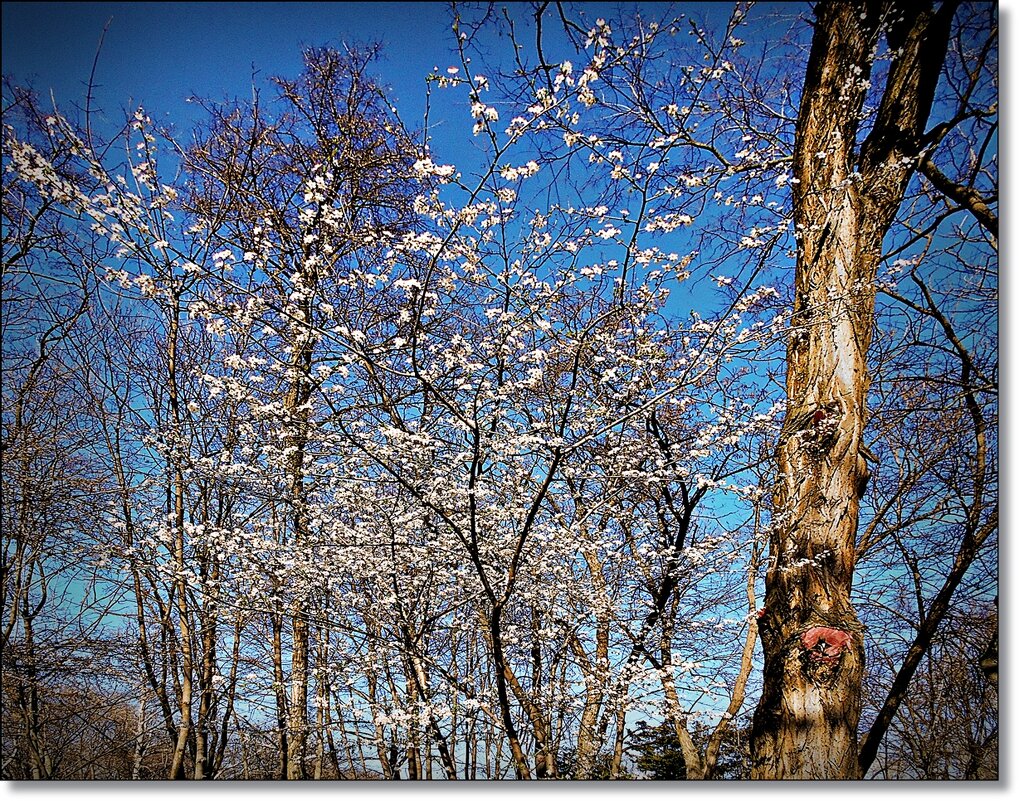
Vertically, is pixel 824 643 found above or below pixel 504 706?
above

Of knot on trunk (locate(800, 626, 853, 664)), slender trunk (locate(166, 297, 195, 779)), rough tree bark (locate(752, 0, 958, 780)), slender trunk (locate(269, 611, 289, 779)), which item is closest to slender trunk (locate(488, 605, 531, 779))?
rough tree bark (locate(752, 0, 958, 780))

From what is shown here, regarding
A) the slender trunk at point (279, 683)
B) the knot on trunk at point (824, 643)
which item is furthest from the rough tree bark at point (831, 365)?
the slender trunk at point (279, 683)

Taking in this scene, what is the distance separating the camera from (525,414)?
2.28 metres

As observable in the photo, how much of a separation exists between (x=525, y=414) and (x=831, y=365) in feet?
3.35

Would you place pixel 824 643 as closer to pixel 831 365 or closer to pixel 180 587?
pixel 831 365

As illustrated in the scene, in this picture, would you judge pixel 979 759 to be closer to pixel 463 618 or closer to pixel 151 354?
pixel 463 618

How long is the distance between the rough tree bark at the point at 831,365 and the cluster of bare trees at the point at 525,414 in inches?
0.4

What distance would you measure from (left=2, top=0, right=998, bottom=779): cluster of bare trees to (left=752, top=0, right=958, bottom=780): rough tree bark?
11mm

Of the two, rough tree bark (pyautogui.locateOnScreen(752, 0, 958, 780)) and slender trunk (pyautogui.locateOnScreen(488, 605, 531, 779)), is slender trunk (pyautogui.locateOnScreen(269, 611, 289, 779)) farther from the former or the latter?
rough tree bark (pyautogui.locateOnScreen(752, 0, 958, 780))

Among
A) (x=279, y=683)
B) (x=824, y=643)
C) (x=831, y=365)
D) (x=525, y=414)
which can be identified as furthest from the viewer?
(x=279, y=683)

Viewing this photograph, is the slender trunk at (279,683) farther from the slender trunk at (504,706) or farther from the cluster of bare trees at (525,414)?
the slender trunk at (504,706)

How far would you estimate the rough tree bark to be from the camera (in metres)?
1.75

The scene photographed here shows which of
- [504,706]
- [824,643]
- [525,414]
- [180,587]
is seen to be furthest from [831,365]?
[180,587]

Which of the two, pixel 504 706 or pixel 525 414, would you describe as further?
pixel 525 414
